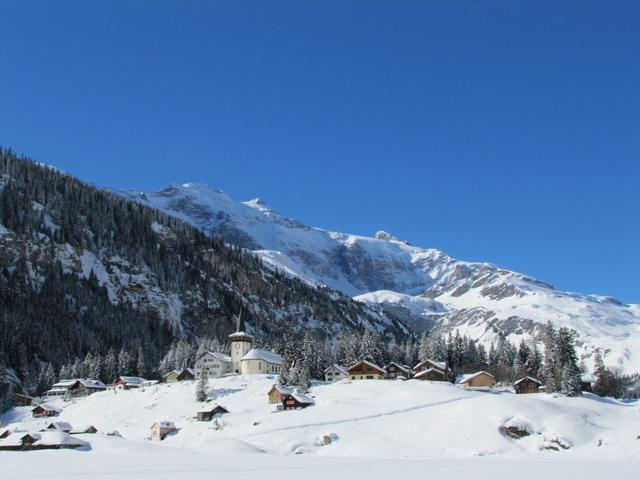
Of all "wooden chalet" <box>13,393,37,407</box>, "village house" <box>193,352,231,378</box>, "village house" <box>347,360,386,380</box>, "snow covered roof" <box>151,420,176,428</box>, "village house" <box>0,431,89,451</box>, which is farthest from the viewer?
"wooden chalet" <box>13,393,37,407</box>

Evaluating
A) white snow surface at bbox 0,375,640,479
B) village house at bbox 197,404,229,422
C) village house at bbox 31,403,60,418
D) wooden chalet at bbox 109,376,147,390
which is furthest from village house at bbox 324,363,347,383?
village house at bbox 31,403,60,418

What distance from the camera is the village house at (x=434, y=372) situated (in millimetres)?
113188

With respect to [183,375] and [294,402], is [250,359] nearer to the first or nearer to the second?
[183,375]

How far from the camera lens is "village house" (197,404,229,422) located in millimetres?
89312

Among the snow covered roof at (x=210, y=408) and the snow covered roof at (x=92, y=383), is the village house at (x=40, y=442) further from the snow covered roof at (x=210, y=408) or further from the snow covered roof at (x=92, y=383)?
the snow covered roof at (x=92, y=383)

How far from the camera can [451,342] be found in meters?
148

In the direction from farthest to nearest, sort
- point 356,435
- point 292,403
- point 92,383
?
point 92,383 → point 292,403 → point 356,435

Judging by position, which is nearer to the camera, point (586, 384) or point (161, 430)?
point (161, 430)

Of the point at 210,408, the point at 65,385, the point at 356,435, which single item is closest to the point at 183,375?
the point at 65,385

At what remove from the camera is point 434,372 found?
371ft

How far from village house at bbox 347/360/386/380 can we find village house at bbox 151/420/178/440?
36180 millimetres

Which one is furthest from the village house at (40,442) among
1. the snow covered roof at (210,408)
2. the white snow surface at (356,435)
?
the snow covered roof at (210,408)

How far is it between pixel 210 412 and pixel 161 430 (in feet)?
25.0

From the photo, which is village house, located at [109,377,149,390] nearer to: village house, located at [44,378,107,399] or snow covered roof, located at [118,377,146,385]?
snow covered roof, located at [118,377,146,385]
